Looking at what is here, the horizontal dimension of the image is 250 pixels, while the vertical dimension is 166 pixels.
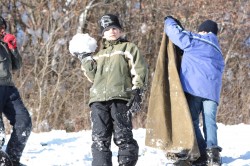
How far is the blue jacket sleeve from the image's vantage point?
5.44m

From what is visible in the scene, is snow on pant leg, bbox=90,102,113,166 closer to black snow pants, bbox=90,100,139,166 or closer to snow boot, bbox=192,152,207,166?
black snow pants, bbox=90,100,139,166

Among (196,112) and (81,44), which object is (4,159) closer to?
(81,44)

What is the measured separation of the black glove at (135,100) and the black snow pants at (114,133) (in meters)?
0.06

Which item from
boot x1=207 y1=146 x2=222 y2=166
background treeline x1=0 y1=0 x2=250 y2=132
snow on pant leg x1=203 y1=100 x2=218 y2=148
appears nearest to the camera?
boot x1=207 y1=146 x2=222 y2=166

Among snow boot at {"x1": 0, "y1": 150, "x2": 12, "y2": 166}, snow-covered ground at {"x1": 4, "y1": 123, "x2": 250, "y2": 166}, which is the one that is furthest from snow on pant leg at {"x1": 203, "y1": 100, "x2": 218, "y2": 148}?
snow boot at {"x1": 0, "y1": 150, "x2": 12, "y2": 166}

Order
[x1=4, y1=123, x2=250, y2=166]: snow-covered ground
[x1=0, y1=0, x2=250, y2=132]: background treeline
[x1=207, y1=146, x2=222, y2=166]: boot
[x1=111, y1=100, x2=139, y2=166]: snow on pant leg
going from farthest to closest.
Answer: [x1=0, y1=0, x2=250, y2=132]: background treeline → [x1=4, y1=123, x2=250, y2=166]: snow-covered ground → [x1=207, y1=146, x2=222, y2=166]: boot → [x1=111, y1=100, x2=139, y2=166]: snow on pant leg

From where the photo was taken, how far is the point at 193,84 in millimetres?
5504

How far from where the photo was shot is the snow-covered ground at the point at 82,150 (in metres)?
5.93

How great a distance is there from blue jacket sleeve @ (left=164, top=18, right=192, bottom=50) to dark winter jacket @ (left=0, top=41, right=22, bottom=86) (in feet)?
5.30

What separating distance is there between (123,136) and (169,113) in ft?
2.63

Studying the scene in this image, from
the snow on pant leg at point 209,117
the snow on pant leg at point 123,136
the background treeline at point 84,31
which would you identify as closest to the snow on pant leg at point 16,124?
the snow on pant leg at point 123,136

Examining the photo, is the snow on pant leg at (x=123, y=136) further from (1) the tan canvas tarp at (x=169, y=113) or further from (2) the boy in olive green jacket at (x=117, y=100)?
(1) the tan canvas tarp at (x=169, y=113)

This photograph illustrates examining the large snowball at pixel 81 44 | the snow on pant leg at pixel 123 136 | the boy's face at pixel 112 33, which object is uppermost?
the boy's face at pixel 112 33

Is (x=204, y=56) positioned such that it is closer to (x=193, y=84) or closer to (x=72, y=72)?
(x=193, y=84)
